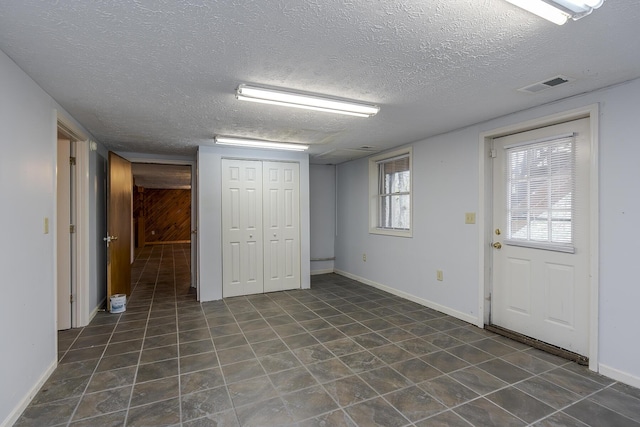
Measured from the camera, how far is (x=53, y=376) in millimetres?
2391

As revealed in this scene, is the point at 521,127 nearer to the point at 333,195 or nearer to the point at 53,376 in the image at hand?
the point at 333,195

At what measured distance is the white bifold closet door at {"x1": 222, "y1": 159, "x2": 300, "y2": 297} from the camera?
15.1ft

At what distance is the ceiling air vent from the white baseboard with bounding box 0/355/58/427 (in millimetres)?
3968

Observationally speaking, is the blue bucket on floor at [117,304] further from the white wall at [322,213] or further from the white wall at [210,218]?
the white wall at [322,213]

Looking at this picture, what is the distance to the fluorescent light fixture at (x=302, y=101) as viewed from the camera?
92.3 inches

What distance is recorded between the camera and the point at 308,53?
1.87 m

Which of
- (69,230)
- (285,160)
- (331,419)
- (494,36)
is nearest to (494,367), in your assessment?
(331,419)

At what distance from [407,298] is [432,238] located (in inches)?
38.3

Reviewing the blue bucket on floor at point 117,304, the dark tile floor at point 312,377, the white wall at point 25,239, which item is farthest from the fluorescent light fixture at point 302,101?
the blue bucket on floor at point 117,304

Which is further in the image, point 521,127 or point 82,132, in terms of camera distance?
point 82,132

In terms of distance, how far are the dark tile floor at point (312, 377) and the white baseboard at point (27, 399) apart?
0.05 metres

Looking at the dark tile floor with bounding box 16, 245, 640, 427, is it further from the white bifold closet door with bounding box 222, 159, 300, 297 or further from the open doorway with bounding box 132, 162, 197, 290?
the open doorway with bounding box 132, 162, 197, 290

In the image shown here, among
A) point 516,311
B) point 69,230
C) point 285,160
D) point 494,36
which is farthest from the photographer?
point 285,160

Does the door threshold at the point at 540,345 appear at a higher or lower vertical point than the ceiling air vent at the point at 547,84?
lower
